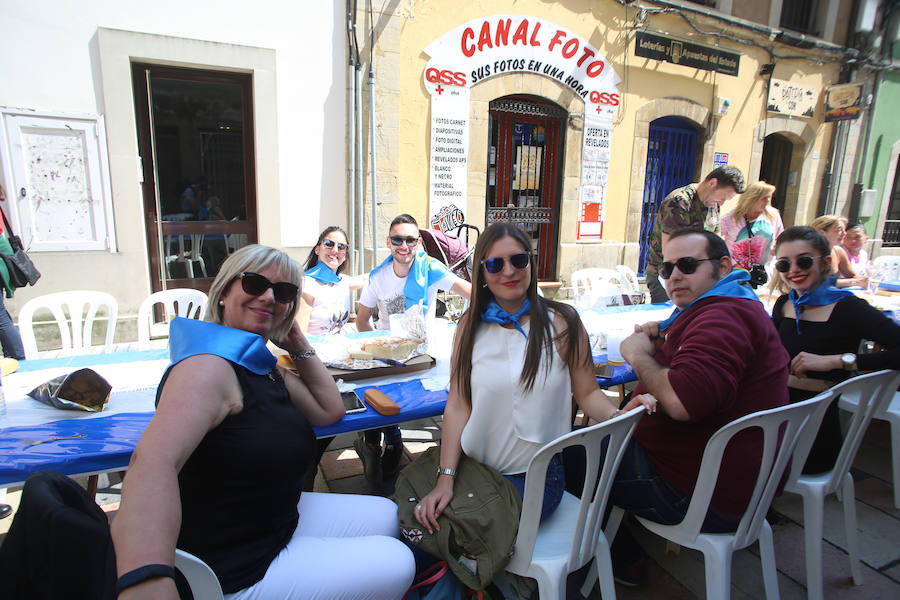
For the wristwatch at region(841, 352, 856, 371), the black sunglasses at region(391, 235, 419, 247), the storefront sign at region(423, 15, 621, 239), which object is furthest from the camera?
the storefront sign at region(423, 15, 621, 239)

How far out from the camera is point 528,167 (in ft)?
22.9

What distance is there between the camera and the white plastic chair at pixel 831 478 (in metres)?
1.81

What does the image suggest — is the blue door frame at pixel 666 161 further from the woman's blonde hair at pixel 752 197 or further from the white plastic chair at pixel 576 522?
the white plastic chair at pixel 576 522

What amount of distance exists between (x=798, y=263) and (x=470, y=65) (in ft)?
16.0

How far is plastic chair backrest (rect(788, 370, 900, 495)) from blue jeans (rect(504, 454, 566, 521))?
0.92m

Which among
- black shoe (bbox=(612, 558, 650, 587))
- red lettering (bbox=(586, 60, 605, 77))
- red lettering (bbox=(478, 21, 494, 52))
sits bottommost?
black shoe (bbox=(612, 558, 650, 587))

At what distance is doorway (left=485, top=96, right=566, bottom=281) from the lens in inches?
264

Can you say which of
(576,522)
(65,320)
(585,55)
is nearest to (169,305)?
(65,320)

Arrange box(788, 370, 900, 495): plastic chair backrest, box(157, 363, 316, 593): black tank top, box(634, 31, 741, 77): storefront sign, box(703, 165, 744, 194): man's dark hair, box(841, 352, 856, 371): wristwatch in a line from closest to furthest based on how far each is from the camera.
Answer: box(157, 363, 316, 593): black tank top → box(788, 370, 900, 495): plastic chair backrest → box(841, 352, 856, 371): wristwatch → box(703, 165, 744, 194): man's dark hair → box(634, 31, 741, 77): storefront sign

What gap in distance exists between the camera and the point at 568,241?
716 centimetres

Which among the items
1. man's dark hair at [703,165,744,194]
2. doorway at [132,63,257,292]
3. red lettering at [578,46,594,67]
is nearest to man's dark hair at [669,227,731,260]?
man's dark hair at [703,165,744,194]

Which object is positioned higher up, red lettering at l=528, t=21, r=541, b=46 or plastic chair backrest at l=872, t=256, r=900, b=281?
red lettering at l=528, t=21, r=541, b=46

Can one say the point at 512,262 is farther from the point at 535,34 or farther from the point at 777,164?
the point at 777,164

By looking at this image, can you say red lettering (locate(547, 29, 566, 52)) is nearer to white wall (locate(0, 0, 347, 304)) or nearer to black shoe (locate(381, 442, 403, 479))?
white wall (locate(0, 0, 347, 304))
